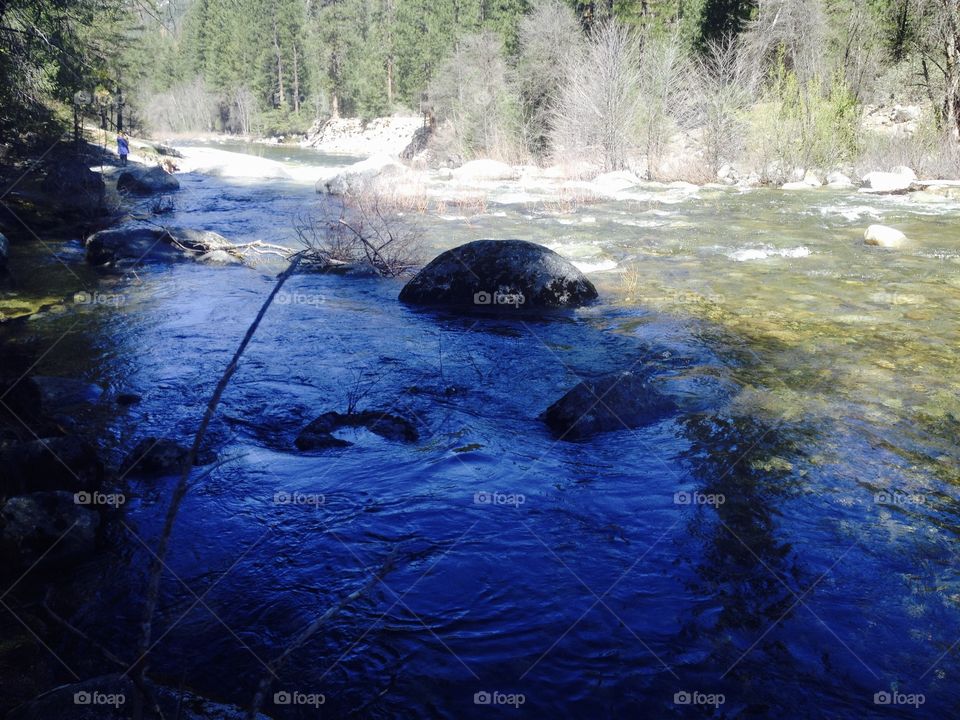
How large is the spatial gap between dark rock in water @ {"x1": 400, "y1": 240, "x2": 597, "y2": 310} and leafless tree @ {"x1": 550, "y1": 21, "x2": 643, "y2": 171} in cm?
1692

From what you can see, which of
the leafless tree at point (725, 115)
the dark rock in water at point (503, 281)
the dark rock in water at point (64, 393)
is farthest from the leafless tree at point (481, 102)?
the dark rock in water at point (64, 393)

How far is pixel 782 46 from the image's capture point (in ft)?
92.5

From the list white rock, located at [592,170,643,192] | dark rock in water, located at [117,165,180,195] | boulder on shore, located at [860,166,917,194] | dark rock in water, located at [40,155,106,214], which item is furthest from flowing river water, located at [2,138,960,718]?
dark rock in water, located at [117,165,180,195]

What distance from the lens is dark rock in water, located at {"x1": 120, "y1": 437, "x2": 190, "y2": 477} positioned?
4824mm

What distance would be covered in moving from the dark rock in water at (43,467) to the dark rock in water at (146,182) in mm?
19578

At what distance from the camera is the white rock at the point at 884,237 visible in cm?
1273

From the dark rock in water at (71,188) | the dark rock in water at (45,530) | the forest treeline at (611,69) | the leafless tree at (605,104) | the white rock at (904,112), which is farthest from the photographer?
the white rock at (904,112)

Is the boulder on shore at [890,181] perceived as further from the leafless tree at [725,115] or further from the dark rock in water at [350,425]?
the dark rock in water at [350,425]

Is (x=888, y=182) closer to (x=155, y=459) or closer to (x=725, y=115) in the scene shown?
(x=725, y=115)

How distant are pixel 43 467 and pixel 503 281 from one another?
619 centimetres

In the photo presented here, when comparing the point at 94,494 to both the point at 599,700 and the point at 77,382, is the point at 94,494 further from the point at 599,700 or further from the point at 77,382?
the point at 599,700

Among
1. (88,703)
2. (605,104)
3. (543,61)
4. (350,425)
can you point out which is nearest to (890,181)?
(605,104)

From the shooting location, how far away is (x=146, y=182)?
72.6 feet

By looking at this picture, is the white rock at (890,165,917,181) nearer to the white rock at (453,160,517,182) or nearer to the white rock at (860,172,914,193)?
the white rock at (860,172,914,193)
